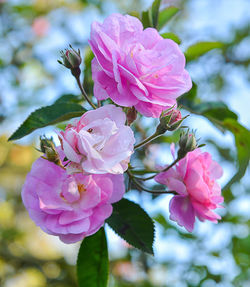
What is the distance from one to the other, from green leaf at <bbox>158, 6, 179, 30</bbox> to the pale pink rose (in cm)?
237

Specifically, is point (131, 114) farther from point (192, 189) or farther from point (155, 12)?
point (155, 12)

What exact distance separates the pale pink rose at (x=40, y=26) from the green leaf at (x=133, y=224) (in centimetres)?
277

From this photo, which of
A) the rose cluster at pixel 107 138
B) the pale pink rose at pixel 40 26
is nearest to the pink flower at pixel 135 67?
the rose cluster at pixel 107 138

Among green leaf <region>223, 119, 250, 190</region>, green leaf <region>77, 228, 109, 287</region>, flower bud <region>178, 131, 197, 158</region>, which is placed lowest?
green leaf <region>77, 228, 109, 287</region>

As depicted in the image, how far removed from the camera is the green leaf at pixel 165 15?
1160mm

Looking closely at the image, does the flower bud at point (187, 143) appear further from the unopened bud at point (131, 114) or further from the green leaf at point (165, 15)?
the green leaf at point (165, 15)

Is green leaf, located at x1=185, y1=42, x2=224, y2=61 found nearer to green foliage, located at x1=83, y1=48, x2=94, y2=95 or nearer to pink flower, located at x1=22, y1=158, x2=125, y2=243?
green foliage, located at x1=83, y1=48, x2=94, y2=95

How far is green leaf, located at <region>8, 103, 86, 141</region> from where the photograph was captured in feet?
2.98

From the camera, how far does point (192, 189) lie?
0.86 meters

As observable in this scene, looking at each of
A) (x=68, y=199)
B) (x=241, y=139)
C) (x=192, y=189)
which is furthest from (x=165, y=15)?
(x=68, y=199)

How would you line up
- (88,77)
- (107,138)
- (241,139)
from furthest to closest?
(88,77) < (241,139) < (107,138)

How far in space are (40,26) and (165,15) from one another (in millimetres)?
2440

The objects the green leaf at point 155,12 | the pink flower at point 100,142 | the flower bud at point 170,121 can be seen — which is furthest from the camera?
the green leaf at point 155,12

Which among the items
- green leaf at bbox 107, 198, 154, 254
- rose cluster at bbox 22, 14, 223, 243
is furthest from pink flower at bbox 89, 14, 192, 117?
green leaf at bbox 107, 198, 154, 254
